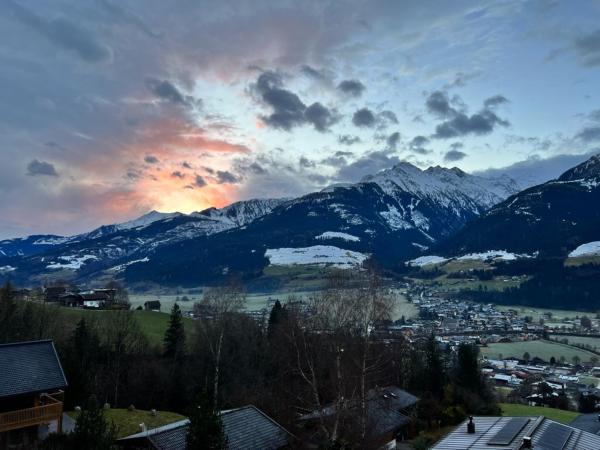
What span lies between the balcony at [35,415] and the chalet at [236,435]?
5.94m

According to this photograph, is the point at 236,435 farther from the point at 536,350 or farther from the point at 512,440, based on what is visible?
the point at 536,350

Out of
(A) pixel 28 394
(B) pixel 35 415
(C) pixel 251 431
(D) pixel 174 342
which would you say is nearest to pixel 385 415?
(C) pixel 251 431

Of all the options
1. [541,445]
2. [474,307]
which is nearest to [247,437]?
[541,445]

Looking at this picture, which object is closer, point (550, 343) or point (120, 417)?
point (120, 417)

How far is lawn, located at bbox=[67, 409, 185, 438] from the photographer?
31891mm

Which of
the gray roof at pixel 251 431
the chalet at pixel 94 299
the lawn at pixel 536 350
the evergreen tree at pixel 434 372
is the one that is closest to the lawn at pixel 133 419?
the gray roof at pixel 251 431

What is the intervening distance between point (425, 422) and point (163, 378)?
77.3 ft

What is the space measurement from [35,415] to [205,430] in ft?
45.3

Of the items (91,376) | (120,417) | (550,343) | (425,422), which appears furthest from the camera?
(550,343)

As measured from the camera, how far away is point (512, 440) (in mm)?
23797

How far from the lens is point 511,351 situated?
109688mm

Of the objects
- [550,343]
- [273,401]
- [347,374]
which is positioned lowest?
[550,343]

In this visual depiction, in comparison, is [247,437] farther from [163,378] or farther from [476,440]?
[163,378]

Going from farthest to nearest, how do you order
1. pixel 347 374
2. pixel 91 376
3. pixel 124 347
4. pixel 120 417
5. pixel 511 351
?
pixel 511 351 → pixel 124 347 → pixel 91 376 → pixel 120 417 → pixel 347 374
